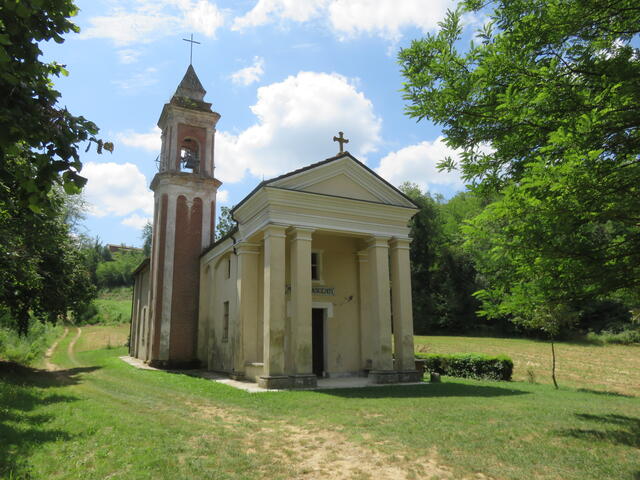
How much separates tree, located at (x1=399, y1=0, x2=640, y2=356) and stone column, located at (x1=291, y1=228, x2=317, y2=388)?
6885mm

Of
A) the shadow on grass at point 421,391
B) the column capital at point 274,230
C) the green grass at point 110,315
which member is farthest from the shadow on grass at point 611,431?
the green grass at point 110,315

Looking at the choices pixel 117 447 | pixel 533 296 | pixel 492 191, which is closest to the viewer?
pixel 117 447

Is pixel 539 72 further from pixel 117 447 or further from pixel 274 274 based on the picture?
pixel 274 274

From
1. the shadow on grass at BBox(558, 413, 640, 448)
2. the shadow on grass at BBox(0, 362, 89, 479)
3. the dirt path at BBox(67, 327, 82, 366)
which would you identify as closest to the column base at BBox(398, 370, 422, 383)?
the shadow on grass at BBox(558, 413, 640, 448)

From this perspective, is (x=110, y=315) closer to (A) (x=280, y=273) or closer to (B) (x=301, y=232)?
(A) (x=280, y=273)

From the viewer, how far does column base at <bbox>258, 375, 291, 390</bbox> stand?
497 inches

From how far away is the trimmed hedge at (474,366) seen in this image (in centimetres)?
1800

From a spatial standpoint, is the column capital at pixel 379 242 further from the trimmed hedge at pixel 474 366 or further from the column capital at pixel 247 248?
the trimmed hedge at pixel 474 366

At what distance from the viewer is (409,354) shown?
15.0 meters

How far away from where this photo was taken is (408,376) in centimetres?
1463

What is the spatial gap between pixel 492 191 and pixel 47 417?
29.2 ft

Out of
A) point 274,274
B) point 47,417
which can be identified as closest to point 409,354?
point 274,274

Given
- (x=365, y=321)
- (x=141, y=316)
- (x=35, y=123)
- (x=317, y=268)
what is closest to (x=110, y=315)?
(x=141, y=316)

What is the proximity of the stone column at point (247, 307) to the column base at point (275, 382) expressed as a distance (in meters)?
2.74
